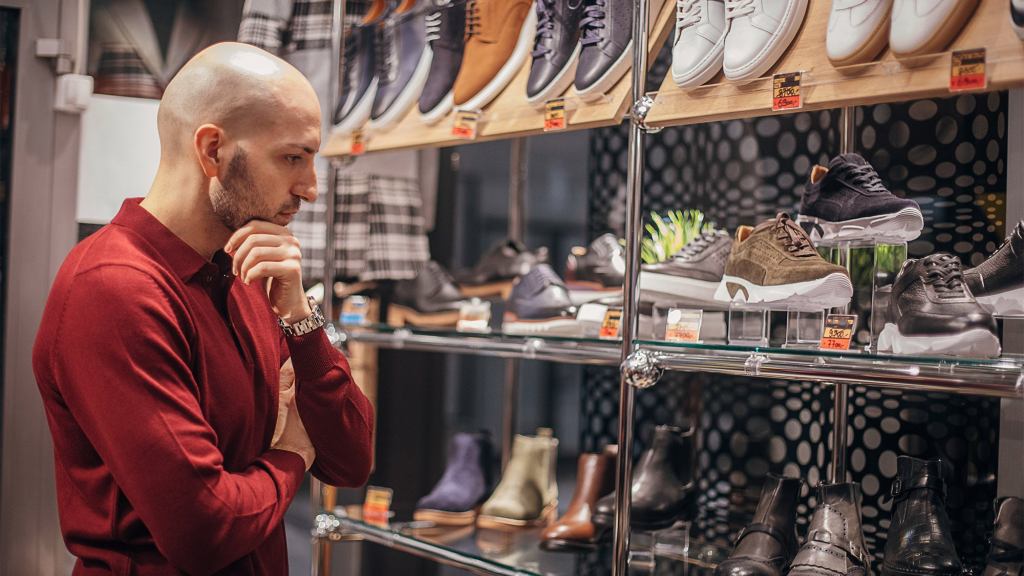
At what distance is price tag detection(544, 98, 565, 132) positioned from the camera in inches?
93.9

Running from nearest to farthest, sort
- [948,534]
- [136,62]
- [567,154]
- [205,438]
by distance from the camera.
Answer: [205,438] → [948,534] → [136,62] → [567,154]

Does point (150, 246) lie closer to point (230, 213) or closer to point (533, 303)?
point (230, 213)

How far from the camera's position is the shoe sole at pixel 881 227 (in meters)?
1.84

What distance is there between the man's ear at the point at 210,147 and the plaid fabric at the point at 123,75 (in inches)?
77.7

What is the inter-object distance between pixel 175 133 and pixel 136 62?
201 centimetres

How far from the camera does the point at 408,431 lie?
3764mm

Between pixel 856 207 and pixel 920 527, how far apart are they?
0.65 m

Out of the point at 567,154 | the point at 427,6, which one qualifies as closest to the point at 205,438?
the point at 427,6

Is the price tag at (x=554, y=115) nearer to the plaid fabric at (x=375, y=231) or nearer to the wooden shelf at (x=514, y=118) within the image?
the wooden shelf at (x=514, y=118)

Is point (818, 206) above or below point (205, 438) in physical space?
above

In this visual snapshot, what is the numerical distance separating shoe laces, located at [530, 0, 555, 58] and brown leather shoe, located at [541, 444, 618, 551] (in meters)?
1.14

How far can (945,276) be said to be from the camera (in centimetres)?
176

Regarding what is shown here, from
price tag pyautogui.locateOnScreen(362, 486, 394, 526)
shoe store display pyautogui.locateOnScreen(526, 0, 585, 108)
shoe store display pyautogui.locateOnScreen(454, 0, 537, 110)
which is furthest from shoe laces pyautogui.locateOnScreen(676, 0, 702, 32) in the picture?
price tag pyautogui.locateOnScreen(362, 486, 394, 526)

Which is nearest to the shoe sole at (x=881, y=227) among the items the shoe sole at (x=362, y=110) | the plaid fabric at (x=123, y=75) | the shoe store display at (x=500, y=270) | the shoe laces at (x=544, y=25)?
the shoe laces at (x=544, y=25)
